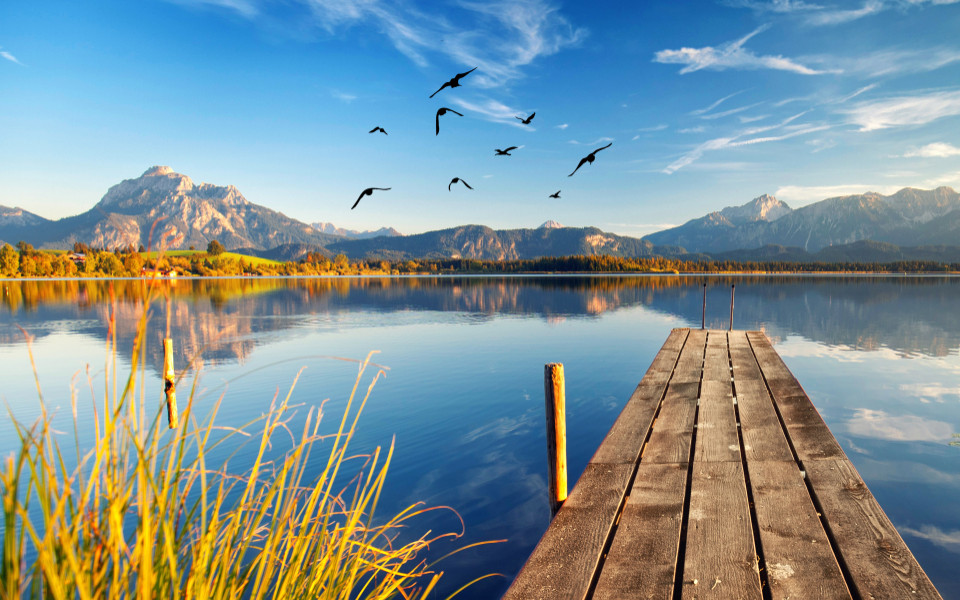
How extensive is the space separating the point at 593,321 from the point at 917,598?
30047mm

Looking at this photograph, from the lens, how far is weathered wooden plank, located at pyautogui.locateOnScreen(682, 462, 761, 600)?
10.7ft

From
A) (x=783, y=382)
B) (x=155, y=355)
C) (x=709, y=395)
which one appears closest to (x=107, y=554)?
(x=709, y=395)

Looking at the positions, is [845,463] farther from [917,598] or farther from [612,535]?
[612,535]

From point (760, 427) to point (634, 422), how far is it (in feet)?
5.29

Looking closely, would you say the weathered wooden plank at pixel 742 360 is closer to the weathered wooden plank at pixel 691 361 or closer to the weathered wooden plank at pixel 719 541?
the weathered wooden plank at pixel 691 361

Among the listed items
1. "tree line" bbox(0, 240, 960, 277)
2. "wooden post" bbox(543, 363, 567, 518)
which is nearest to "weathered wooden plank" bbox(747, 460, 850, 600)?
"wooden post" bbox(543, 363, 567, 518)

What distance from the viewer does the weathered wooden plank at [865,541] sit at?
323cm

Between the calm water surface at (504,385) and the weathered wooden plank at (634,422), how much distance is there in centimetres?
210

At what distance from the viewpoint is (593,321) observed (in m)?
32.8

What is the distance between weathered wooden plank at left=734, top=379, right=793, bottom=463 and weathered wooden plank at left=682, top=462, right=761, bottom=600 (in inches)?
29.3

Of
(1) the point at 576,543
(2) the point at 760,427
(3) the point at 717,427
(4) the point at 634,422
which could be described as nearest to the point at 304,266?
(4) the point at 634,422

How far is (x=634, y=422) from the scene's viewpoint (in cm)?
670

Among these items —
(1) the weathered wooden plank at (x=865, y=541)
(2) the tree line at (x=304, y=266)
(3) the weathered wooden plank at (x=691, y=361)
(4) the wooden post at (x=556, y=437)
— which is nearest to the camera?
(1) the weathered wooden plank at (x=865, y=541)

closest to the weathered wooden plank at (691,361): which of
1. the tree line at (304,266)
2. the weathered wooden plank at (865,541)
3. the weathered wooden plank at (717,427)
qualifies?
the weathered wooden plank at (717,427)
